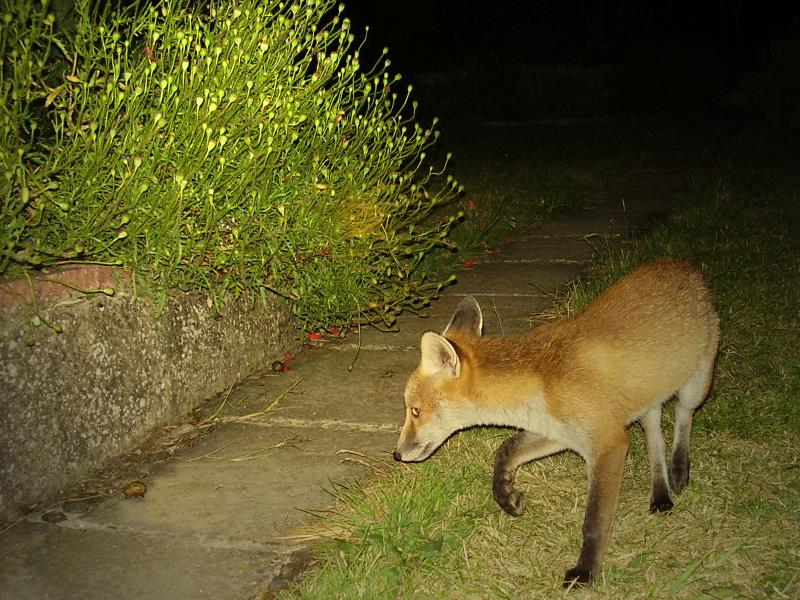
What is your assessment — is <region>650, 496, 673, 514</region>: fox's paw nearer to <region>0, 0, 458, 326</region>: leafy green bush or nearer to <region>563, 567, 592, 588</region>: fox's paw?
<region>563, 567, 592, 588</region>: fox's paw

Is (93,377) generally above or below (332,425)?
above

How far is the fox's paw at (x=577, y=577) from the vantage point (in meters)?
2.82

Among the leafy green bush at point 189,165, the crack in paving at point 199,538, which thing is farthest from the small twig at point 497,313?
the crack in paving at point 199,538

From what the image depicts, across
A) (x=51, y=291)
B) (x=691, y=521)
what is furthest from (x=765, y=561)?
(x=51, y=291)

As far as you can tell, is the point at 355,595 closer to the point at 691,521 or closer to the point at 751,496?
the point at 691,521

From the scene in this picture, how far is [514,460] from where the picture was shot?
3443mm

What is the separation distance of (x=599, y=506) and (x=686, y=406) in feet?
3.15

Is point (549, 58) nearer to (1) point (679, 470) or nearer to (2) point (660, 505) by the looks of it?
(1) point (679, 470)

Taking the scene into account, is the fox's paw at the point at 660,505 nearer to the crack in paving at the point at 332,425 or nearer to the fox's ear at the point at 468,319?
the fox's ear at the point at 468,319

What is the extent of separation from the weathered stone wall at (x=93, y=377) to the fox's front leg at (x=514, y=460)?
1.71 metres

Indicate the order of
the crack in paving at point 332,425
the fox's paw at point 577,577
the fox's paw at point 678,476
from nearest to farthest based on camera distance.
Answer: the fox's paw at point 577,577
the fox's paw at point 678,476
the crack in paving at point 332,425

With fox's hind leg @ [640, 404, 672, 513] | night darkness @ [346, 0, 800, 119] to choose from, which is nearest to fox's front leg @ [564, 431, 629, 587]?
fox's hind leg @ [640, 404, 672, 513]

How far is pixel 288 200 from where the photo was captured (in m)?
4.38

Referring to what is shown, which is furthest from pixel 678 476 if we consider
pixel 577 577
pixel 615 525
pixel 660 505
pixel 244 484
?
pixel 244 484
